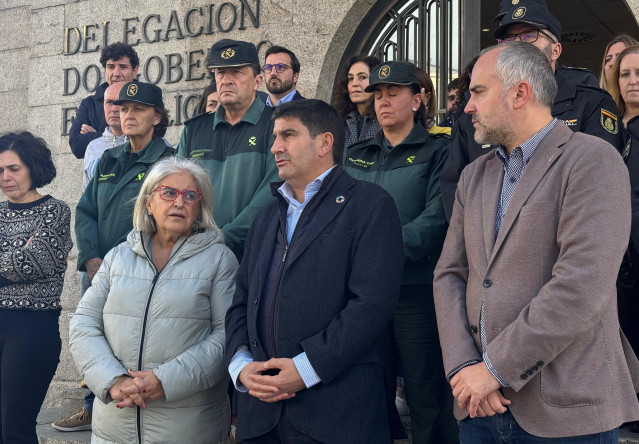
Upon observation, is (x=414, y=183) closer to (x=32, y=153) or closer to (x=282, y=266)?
(x=282, y=266)

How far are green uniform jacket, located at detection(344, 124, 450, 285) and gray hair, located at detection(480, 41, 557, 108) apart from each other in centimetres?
113

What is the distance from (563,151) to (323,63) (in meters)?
4.56

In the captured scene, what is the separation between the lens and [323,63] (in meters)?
7.14

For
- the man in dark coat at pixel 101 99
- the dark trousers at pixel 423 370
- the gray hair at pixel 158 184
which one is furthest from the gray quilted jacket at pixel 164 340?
the man in dark coat at pixel 101 99

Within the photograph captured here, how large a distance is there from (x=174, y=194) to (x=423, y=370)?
4.92 feet

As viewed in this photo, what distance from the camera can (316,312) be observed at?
3.24 meters

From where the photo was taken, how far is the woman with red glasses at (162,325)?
367 centimetres

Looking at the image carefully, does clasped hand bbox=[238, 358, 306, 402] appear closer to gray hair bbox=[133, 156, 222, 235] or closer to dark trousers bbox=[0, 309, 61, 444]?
gray hair bbox=[133, 156, 222, 235]

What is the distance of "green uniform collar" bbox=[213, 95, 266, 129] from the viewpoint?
4.64 meters

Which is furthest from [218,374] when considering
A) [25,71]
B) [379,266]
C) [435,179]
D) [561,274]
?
[25,71]

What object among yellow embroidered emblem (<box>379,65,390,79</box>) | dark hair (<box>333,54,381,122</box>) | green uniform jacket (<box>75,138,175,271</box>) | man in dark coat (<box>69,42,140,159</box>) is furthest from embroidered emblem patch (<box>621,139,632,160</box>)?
man in dark coat (<box>69,42,140,159</box>)

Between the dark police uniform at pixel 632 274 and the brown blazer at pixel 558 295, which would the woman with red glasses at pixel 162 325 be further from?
the dark police uniform at pixel 632 274

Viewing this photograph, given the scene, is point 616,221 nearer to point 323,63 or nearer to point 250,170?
point 250,170

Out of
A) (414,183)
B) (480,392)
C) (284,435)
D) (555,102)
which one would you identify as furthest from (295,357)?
(555,102)
